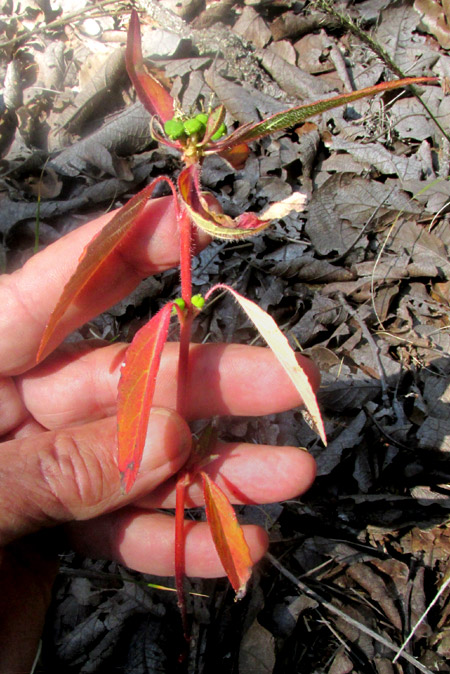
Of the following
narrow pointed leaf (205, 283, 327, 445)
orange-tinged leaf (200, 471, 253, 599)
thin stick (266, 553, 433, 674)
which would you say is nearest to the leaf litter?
thin stick (266, 553, 433, 674)

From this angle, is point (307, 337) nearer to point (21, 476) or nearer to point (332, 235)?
point (332, 235)

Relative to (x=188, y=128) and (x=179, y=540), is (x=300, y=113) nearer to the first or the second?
(x=188, y=128)

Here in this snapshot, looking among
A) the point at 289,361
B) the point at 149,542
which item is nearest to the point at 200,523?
the point at 149,542

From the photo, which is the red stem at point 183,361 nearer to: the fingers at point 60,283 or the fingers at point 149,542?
the fingers at point 149,542

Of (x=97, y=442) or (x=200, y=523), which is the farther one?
(x=200, y=523)

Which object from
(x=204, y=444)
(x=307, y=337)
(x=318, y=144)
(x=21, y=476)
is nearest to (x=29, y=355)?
(x=21, y=476)

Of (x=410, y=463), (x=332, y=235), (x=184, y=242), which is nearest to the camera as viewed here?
(x=184, y=242)

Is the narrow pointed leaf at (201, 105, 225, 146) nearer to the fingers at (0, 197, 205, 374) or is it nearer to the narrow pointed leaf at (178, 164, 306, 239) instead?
the narrow pointed leaf at (178, 164, 306, 239)
